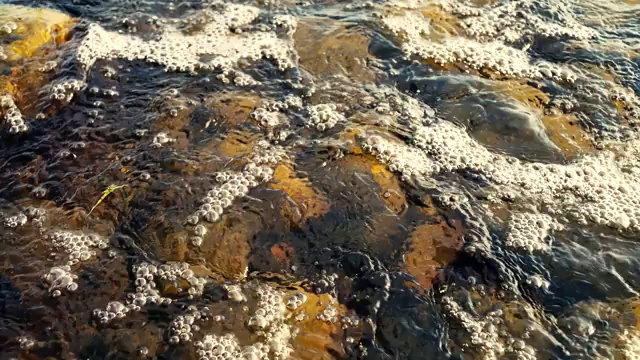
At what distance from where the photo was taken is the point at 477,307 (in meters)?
2.35

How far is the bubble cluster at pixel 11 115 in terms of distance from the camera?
3006 mm

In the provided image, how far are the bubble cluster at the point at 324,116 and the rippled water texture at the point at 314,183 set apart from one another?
0.07ft

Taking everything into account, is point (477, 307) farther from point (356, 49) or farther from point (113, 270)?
point (356, 49)

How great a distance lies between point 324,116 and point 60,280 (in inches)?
68.8

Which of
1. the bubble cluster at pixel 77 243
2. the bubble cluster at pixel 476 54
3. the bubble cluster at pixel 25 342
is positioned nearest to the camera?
the bubble cluster at pixel 25 342

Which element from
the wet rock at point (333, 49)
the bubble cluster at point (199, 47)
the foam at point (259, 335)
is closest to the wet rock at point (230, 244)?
the foam at point (259, 335)

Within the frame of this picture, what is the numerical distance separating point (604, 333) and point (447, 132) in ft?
4.75

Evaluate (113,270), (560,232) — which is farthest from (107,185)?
(560,232)

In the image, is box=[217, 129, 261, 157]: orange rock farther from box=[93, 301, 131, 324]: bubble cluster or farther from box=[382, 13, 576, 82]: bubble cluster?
box=[382, 13, 576, 82]: bubble cluster

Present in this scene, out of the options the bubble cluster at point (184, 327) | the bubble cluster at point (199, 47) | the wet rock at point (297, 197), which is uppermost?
the bubble cluster at point (199, 47)

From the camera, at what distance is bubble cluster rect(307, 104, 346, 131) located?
3172 millimetres

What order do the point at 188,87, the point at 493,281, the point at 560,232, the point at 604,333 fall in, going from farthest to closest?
the point at 188,87, the point at 560,232, the point at 493,281, the point at 604,333

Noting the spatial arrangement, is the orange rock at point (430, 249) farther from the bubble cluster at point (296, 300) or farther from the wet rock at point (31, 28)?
the wet rock at point (31, 28)

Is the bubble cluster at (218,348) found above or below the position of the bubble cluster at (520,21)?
below
